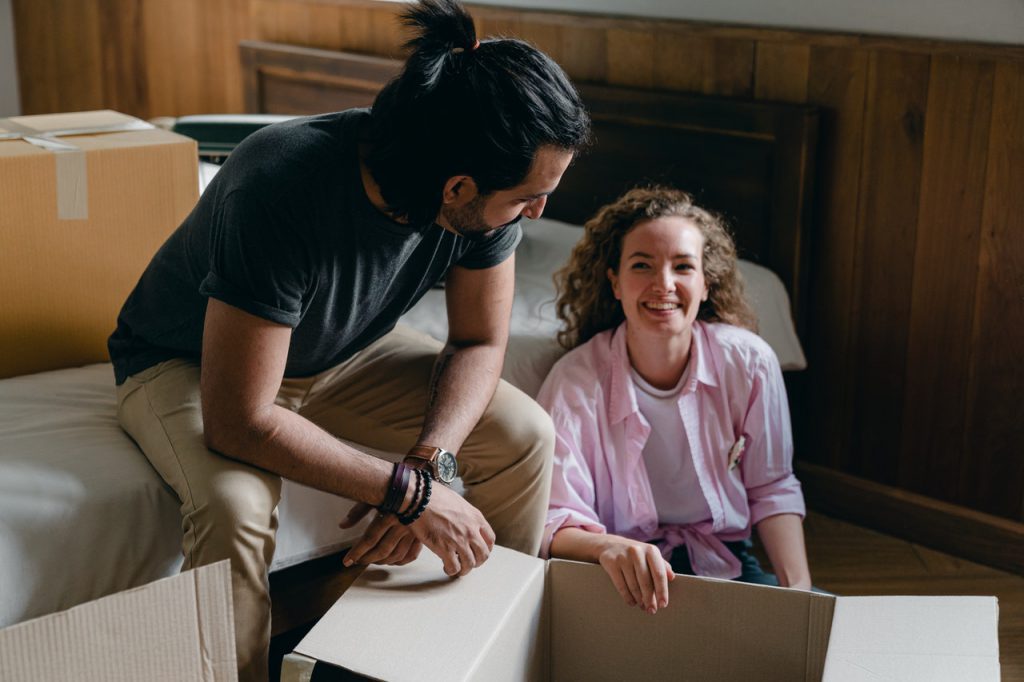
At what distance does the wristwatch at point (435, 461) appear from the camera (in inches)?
56.9

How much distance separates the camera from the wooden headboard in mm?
2176

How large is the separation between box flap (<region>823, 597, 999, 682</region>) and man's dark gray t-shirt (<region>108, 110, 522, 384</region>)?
2.17 ft

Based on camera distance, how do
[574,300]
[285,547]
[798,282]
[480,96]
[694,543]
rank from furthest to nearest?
1. [798,282]
2. [574,300]
3. [694,543]
4. [285,547]
5. [480,96]

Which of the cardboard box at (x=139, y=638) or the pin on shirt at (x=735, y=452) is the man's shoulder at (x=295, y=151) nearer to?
the cardboard box at (x=139, y=638)

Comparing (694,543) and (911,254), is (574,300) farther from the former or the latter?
(911,254)

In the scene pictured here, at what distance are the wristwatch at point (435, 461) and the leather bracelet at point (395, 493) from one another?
8 centimetres

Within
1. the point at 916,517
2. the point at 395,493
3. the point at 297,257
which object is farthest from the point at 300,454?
the point at 916,517

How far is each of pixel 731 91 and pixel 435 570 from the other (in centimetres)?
133

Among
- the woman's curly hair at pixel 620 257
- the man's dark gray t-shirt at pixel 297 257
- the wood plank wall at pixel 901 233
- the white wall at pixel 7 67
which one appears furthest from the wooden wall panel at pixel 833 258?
the white wall at pixel 7 67

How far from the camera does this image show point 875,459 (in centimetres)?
222

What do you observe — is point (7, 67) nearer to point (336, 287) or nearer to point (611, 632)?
point (336, 287)

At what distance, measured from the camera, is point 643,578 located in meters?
1.26

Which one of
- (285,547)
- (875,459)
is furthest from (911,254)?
(285,547)

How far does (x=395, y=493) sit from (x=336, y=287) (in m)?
0.26
